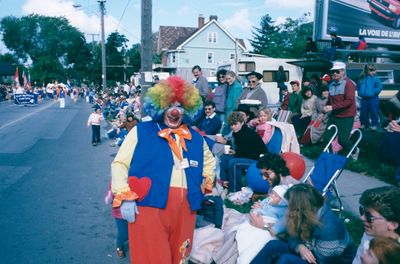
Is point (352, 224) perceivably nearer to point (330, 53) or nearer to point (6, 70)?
point (330, 53)

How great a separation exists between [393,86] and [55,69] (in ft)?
250

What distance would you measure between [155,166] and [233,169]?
3.56 m

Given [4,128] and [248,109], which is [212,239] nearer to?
[248,109]

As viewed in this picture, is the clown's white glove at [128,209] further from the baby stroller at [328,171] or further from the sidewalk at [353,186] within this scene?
the sidewalk at [353,186]

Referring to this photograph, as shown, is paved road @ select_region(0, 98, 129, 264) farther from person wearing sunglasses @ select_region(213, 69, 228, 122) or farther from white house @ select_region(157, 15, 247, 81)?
white house @ select_region(157, 15, 247, 81)

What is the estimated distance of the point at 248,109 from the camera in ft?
25.1

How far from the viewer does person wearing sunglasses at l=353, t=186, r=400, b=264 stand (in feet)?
9.16

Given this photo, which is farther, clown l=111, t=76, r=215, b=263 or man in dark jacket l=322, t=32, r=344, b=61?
man in dark jacket l=322, t=32, r=344, b=61

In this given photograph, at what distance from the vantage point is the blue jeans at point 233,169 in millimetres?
6342

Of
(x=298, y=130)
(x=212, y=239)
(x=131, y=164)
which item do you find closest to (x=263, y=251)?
(x=212, y=239)

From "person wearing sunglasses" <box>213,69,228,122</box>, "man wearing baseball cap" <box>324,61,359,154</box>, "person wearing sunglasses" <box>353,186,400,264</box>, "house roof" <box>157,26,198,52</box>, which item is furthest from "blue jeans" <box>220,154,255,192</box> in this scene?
"house roof" <box>157,26,198,52</box>

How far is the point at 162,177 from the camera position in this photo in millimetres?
3029

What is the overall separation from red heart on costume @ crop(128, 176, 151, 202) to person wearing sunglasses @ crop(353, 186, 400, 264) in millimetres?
1682

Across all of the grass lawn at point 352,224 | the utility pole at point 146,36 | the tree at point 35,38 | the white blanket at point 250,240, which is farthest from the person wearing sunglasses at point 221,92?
the tree at point 35,38
